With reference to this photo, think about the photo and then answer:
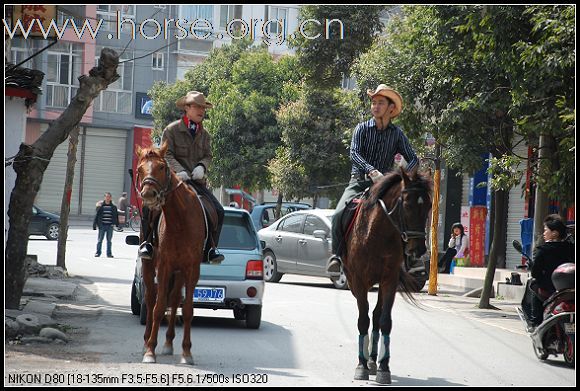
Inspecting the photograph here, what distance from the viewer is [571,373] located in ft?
38.1

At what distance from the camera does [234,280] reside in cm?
1437

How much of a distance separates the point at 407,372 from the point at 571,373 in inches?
84.5

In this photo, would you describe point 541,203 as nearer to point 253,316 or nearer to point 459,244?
point 253,316

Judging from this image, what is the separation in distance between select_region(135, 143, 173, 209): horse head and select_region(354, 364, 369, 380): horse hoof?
2.66 m

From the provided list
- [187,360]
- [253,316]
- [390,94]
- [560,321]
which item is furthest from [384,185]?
[253,316]

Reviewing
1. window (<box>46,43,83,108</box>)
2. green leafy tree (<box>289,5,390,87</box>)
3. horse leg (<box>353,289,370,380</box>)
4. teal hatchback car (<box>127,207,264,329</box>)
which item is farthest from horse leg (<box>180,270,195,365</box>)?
window (<box>46,43,83,108</box>)

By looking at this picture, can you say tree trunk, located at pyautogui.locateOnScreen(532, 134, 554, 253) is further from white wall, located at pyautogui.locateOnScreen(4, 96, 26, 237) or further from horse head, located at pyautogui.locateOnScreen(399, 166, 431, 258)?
white wall, located at pyautogui.locateOnScreen(4, 96, 26, 237)

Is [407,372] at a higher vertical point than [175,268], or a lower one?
lower

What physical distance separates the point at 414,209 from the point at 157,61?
5387cm

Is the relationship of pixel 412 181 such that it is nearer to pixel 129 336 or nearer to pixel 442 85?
pixel 129 336

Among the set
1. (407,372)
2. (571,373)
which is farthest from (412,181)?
(571,373)

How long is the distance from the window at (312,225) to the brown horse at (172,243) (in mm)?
13177

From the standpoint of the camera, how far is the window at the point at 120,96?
60438 millimetres

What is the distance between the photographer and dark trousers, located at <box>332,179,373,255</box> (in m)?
11.0
